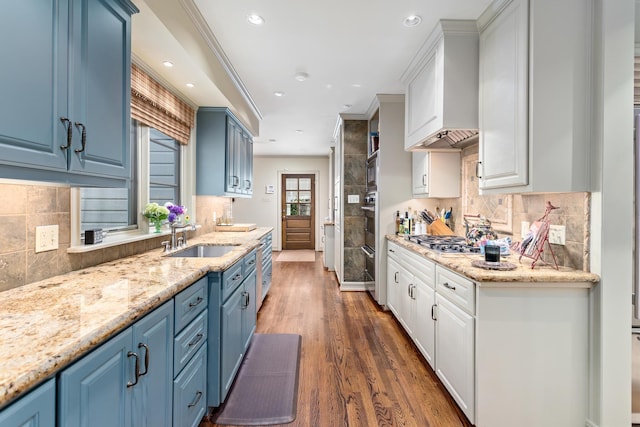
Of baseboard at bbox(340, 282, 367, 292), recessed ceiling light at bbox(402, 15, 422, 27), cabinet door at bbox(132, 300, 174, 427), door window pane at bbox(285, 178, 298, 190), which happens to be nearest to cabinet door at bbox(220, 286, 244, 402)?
cabinet door at bbox(132, 300, 174, 427)

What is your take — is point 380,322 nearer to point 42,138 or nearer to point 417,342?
point 417,342

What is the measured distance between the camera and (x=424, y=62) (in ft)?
8.54

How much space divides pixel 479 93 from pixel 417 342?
198 cm

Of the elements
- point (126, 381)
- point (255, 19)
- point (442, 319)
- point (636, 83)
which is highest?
point (255, 19)

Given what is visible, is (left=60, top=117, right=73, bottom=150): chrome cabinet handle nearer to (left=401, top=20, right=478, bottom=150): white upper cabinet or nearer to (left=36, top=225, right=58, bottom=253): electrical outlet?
(left=36, top=225, right=58, bottom=253): electrical outlet

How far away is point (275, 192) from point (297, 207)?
A: 707 mm

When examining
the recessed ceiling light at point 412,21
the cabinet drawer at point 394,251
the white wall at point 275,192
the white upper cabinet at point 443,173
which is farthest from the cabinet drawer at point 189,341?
the white wall at point 275,192

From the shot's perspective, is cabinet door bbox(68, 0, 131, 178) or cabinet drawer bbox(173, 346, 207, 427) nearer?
cabinet door bbox(68, 0, 131, 178)

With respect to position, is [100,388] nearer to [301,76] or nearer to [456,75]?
[456,75]

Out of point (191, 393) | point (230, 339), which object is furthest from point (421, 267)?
point (191, 393)

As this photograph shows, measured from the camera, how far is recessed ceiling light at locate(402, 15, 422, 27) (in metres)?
2.16

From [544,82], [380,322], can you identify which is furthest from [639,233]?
[380,322]

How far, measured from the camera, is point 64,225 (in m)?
1.54

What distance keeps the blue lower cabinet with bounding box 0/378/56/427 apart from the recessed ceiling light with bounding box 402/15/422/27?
102 inches
